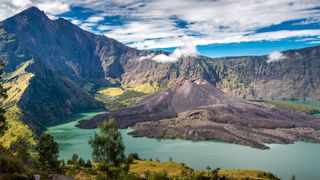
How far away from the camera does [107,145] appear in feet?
207

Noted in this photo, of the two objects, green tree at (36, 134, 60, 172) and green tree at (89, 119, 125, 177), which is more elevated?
green tree at (89, 119, 125, 177)

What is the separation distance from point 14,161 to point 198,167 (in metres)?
160

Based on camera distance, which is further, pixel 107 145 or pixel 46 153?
pixel 46 153

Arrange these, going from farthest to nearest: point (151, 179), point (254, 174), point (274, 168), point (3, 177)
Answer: point (274, 168)
point (254, 174)
point (151, 179)
point (3, 177)

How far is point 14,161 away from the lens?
42.0 metres

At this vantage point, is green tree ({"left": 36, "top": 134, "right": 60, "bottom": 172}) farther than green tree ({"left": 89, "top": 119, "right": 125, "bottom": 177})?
Yes

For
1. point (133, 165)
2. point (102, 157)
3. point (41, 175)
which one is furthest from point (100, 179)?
point (133, 165)

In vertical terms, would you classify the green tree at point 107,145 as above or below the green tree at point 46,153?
→ above

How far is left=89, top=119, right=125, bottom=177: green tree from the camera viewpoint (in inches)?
2494

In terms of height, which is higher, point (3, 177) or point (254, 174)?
point (3, 177)

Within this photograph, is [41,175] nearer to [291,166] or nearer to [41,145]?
[41,145]

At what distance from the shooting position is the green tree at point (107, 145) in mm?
63344

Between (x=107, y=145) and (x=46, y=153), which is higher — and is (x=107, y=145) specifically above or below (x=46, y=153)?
above

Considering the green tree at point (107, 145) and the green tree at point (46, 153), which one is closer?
the green tree at point (107, 145)
